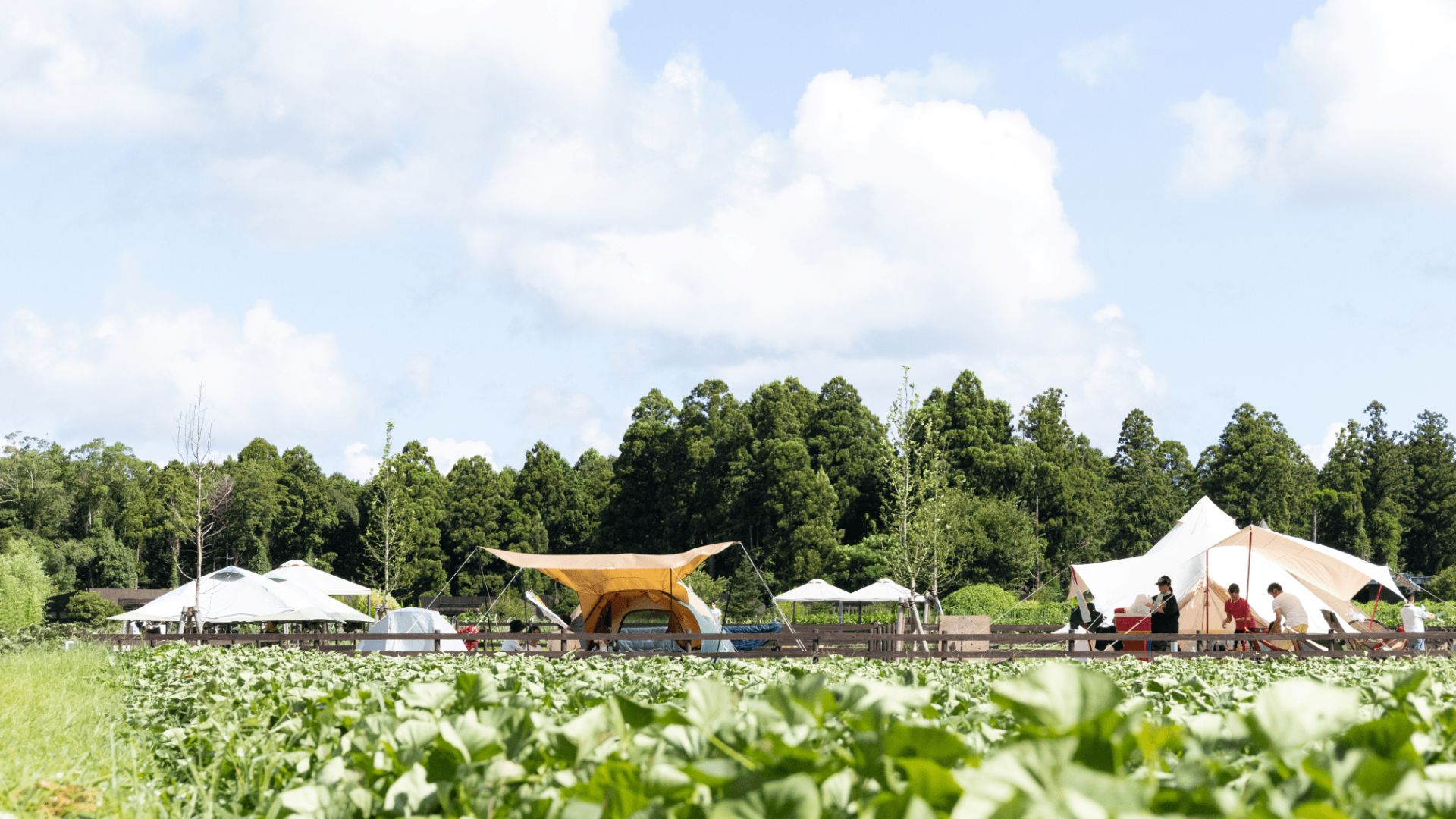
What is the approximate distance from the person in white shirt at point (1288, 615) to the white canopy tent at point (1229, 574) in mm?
5928

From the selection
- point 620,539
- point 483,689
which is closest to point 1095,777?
point 483,689

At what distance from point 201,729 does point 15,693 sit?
6.44 m

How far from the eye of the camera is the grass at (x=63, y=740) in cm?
429

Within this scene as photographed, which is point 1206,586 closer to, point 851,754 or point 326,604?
point 326,604

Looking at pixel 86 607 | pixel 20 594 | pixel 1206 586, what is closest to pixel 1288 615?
pixel 1206 586

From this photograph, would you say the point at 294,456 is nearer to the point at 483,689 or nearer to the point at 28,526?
the point at 28,526

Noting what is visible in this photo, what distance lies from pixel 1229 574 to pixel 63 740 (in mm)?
20356

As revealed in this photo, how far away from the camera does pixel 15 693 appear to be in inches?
380

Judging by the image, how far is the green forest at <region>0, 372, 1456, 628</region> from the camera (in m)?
49.3

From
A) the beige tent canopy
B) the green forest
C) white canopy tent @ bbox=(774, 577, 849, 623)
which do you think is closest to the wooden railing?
the beige tent canopy

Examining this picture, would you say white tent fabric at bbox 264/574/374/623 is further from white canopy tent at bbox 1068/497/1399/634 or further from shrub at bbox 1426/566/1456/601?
shrub at bbox 1426/566/1456/601

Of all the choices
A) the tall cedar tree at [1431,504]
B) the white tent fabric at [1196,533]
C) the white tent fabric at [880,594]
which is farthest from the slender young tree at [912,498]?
the tall cedar tree at [1431,504]

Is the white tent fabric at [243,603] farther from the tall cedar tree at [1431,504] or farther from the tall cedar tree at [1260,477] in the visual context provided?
the tall cedar tree at [1431,504]

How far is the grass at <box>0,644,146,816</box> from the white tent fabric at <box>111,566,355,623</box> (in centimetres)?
1016
